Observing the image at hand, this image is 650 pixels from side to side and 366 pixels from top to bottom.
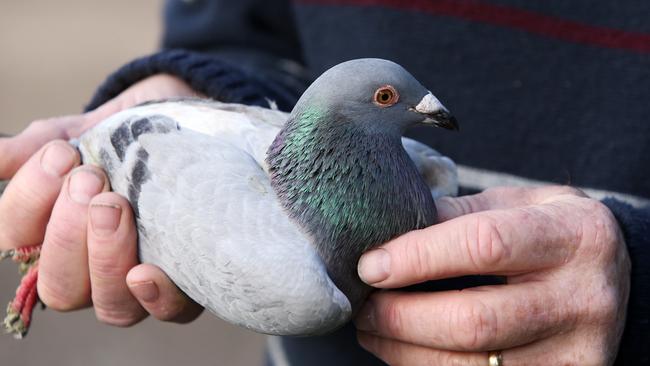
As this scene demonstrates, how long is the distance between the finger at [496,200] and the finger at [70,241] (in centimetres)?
65

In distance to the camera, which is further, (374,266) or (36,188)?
(36,188)

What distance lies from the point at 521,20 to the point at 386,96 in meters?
0.69

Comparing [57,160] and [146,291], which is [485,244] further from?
[57,160]

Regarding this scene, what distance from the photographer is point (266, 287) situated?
1.29 meters

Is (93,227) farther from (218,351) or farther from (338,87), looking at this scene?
(218,351)

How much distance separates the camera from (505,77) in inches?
77.0

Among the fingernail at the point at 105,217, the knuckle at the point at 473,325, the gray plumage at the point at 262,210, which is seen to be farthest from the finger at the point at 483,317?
the fingernail at the point at 105,217

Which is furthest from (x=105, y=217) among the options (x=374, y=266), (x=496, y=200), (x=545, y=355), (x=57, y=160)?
(x=545, y=355)

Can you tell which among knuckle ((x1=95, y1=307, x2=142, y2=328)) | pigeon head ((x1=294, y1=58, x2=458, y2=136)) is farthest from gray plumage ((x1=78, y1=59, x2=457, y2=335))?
knuckle ((x1=95, y1=307, x2=142, y2=328))

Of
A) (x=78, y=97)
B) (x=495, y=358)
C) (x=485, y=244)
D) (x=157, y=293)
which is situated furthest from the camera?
(x=78, y=97)

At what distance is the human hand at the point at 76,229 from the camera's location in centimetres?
149

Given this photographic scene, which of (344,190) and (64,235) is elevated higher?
(344,190)

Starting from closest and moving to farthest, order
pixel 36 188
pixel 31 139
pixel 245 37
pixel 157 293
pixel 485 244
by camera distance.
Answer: pixel 485 244
pixel 157 293
pixel 36 188
pixel 31 139
pixel 245 37

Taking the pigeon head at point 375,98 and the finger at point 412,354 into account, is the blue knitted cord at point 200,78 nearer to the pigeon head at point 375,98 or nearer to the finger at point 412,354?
the pigeon head at point 375,98
